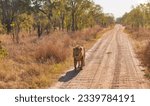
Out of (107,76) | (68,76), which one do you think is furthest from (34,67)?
(107,76)

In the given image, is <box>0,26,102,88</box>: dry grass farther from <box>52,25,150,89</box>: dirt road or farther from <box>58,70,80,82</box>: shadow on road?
<box>52,25,150,89</box>: dirt road

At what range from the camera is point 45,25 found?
5025cm

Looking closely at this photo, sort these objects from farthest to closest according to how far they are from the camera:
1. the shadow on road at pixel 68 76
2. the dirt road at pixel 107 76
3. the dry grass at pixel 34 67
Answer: the shadow on road at pixel 68 76 → the dry grass at pixel 34 67 → the dirt road at pixel 107 76

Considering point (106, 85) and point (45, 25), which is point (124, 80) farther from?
point (45, 25)

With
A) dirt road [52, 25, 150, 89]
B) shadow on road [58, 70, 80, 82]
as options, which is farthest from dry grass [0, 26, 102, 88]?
dirt road [52, 25, 150, 89]

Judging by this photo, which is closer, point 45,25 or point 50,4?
point 50,4

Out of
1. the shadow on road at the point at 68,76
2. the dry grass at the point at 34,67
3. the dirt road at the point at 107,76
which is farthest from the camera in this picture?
the shadow on road at the point at 68,76

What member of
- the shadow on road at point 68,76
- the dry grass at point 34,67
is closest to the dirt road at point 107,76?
the shadow on road at point 68,76

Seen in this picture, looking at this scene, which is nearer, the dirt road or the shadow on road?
the dirt road

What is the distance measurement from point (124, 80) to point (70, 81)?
2.29 meters

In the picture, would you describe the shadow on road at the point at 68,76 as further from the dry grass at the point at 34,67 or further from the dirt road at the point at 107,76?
the dry grass at the point at 34,67

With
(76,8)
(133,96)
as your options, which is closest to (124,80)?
(133,96)

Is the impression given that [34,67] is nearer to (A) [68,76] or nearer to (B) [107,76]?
(A) [68,76]

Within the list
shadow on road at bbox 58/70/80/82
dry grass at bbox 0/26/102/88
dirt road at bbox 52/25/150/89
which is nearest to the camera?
dirt road at bbox 52/25/150/89
